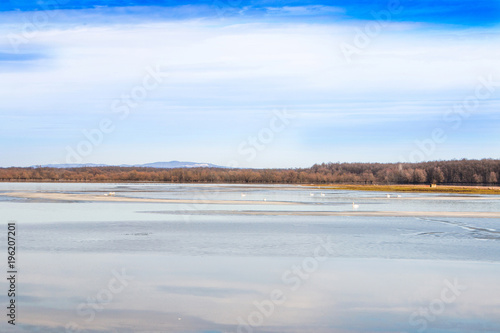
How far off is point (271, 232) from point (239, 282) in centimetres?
814

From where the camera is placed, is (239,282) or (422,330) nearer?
(422,330)

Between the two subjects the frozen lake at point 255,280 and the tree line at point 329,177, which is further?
the tree line at point 329,177

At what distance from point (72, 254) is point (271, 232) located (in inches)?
275

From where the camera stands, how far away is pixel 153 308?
845 centimetres

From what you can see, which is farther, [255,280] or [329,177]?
[329,177]

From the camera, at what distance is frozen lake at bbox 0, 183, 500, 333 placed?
7851 mm

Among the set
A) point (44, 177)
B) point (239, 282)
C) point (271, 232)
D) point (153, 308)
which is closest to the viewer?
point (153, 308)

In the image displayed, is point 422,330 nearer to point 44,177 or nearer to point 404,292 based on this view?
point 404,292

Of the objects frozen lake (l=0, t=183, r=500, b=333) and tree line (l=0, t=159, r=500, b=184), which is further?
tree line (l=0, t=159, r=500, b=184)

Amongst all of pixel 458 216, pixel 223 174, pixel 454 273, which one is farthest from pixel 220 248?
pixel 223 174

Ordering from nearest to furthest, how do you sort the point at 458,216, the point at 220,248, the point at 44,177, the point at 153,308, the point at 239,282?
the point at 153,308
the point at 239,282
the point at 220,248
the point at 458,216
the point at 44,177

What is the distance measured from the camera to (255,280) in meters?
10.5

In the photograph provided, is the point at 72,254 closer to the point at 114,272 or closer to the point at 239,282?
the point at 114,272

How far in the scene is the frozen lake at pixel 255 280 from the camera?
7.85 meters
